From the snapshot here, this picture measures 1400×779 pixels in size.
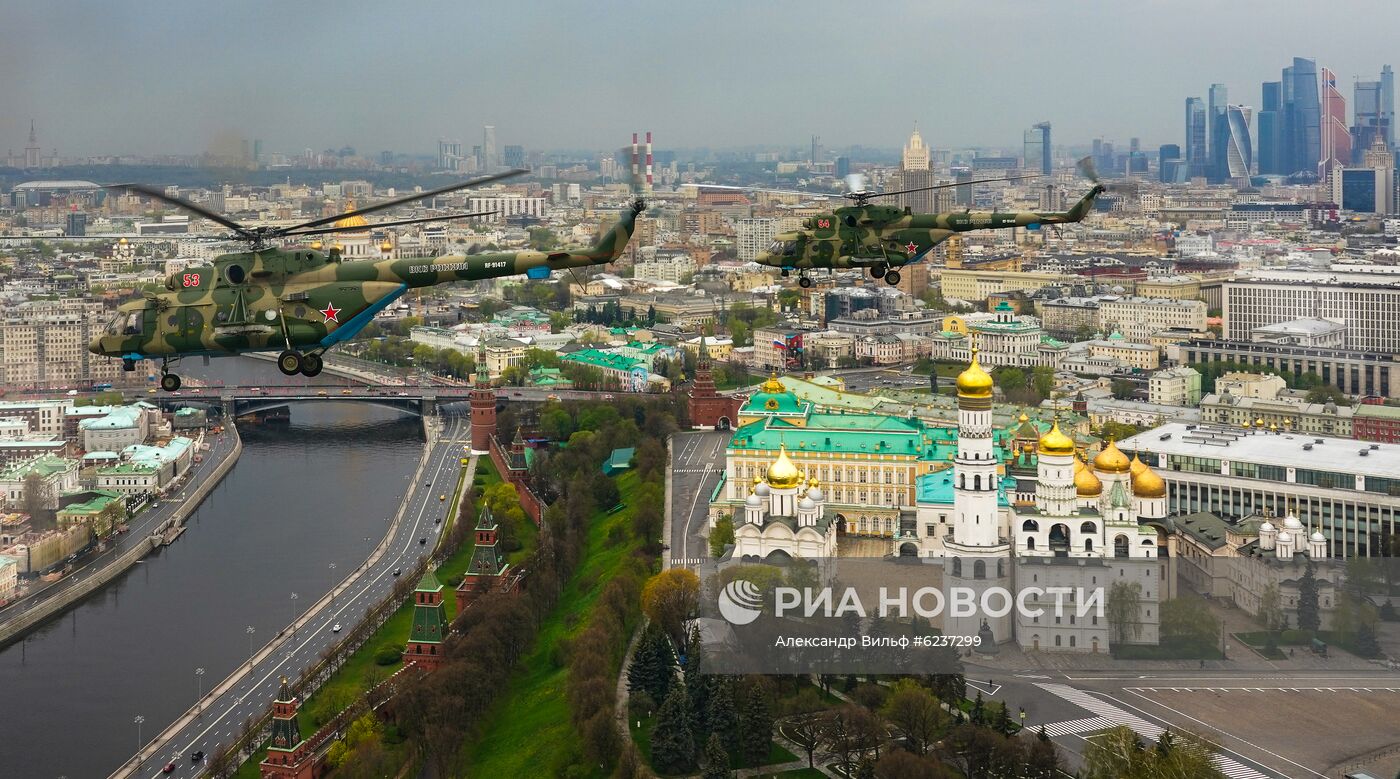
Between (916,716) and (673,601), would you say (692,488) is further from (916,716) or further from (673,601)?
(916,716)

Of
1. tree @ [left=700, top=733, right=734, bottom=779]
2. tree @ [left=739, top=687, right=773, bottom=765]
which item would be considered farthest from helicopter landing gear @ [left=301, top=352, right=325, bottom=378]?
tree @ [left=739, top=687, right=773, bottom=765]

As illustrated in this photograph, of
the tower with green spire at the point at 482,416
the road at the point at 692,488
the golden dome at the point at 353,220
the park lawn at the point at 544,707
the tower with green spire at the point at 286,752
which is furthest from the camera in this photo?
the tower with green spire at the point at 482,416

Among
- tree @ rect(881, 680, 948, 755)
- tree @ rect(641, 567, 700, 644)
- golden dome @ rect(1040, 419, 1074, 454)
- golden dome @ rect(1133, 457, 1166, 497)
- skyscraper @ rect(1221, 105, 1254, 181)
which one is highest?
skyscraper @ rect(1221, 105, 1254, 181)

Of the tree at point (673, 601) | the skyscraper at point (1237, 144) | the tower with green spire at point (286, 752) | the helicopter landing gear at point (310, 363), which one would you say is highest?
the skyscraper at point (1237, 144)

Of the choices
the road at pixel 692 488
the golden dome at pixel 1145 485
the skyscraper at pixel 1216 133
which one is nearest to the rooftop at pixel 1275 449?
the golden dome at pixel 1145 485

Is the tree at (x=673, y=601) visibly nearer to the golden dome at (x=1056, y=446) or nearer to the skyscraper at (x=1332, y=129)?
the golden dome at (x=1056, y=446)

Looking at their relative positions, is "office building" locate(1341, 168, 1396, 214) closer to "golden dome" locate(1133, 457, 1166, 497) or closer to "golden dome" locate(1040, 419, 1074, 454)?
"golden dome" locate(1133, 457, 1166, 497)
